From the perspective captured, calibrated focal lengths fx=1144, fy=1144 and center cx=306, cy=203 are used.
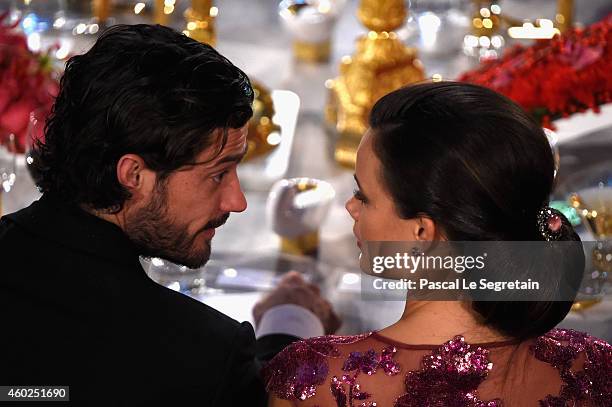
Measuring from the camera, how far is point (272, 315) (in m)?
1.69

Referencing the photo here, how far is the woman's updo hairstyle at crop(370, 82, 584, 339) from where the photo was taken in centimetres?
115

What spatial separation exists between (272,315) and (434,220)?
563mm

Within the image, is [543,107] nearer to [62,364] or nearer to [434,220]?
[434,220]

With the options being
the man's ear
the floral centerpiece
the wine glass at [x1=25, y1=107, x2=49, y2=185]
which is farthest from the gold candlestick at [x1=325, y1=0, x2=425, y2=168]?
the man's ear

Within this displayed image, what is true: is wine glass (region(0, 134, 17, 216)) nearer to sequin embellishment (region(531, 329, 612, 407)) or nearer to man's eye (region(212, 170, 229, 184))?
man's eye (region(212, 170, 229, 184))

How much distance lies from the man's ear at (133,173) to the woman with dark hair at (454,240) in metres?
0.24

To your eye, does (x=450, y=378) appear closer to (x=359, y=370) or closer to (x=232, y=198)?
(x=359, y=370)

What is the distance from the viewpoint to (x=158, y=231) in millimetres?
1359

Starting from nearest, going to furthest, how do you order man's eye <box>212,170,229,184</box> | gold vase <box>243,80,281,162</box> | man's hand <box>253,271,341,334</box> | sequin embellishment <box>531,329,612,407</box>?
1. sequin embellishment <box>531,329,612,407</box>
2. man's eye <box>212,170,229,184</box>
3. man's hand <box>253,271,341,334</box>
4. gold vase <box>243,80,281,162</box>

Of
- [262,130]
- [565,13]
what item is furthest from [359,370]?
[565,13]

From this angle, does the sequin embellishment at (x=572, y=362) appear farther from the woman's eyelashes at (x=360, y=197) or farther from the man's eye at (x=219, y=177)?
the man's eye at (x=219, y=177)

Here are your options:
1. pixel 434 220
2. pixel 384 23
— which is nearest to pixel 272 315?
pixel 434 220

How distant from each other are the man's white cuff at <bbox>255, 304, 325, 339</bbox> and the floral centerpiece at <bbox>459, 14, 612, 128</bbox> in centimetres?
59

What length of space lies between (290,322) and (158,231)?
14.4 inches
